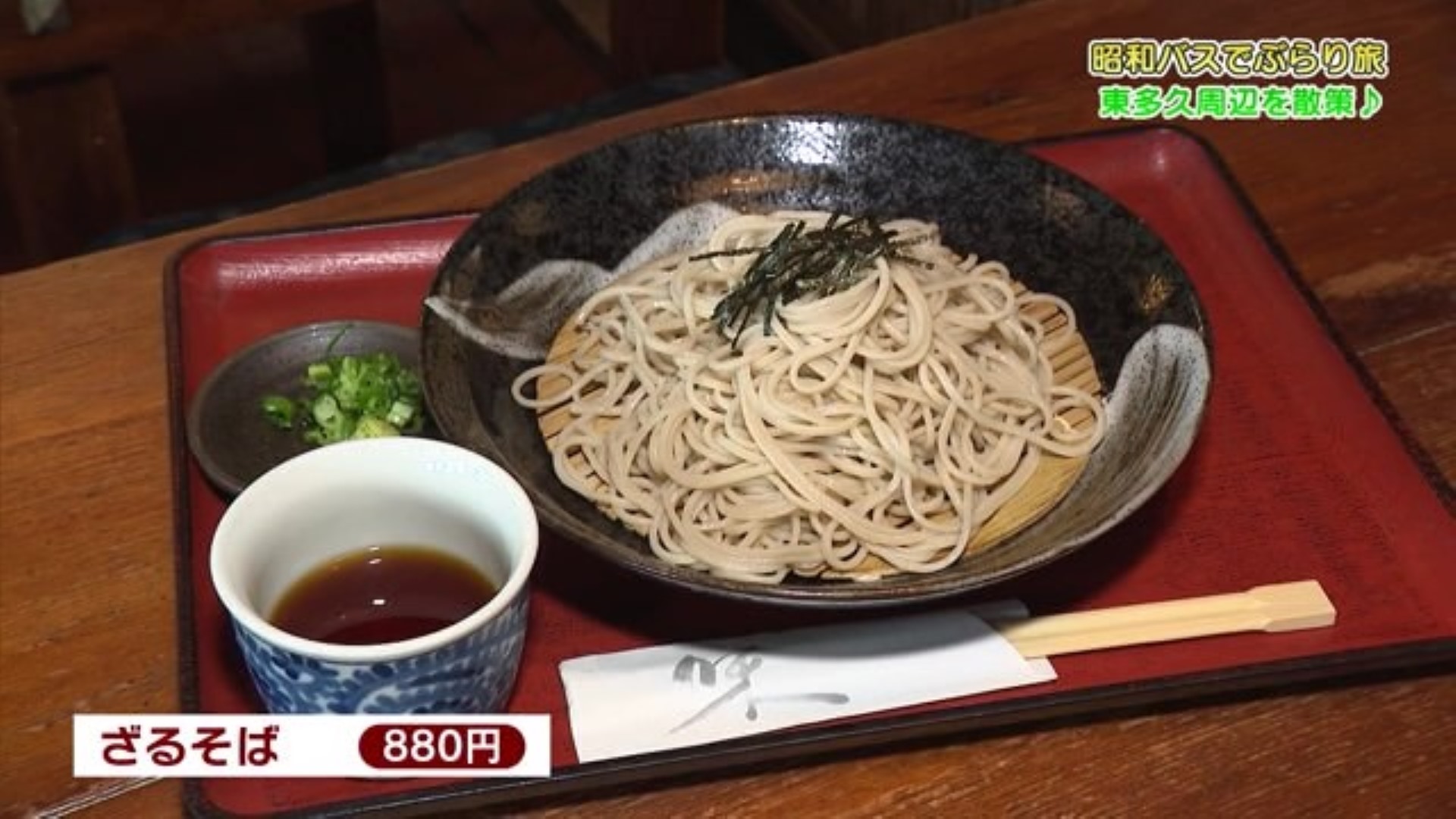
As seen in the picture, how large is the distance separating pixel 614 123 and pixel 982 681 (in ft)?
2.76

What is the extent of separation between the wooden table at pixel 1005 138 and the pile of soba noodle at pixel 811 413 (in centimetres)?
19

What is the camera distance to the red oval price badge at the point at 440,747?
42.8 inches

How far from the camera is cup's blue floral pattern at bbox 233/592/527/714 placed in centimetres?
104

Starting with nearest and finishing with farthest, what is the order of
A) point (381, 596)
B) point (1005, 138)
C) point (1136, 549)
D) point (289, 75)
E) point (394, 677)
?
point (394, 677) → point (381, 596) → point (1136, 549) → point (1005, 138) → point (289, 75)

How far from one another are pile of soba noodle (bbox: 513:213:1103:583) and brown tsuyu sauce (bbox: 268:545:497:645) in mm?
144

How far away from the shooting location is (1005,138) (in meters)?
1.77

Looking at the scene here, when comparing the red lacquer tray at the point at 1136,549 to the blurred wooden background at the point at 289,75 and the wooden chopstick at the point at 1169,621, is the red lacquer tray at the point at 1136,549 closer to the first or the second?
the wooden chopstick at the point at 1169,621

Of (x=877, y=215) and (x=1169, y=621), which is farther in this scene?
(x=877, y=215)

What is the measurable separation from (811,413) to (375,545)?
0.37 meters

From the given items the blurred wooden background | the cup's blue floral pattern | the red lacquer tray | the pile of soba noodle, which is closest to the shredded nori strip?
the pile of soba noodle

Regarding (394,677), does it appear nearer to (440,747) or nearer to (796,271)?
(440,747)

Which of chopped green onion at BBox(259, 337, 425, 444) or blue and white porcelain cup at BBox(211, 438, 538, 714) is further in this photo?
chopped green onion at BBox(259, 337, 425, 444)

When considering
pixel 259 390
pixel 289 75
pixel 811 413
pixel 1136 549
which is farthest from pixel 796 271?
pixel 289 75

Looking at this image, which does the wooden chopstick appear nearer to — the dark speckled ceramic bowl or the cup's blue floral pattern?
the dark speckled ceramic bowl
